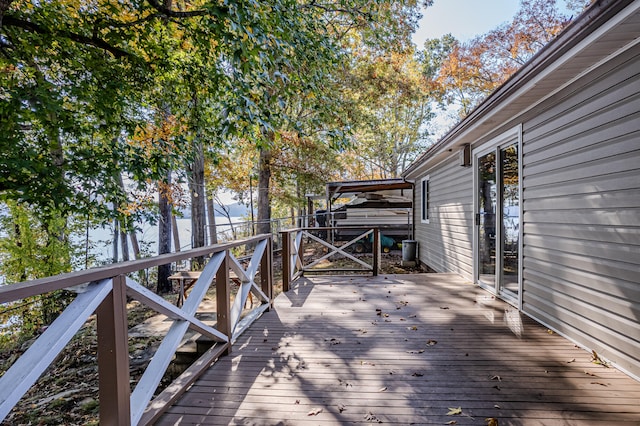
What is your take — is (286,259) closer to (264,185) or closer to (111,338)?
(111,338)

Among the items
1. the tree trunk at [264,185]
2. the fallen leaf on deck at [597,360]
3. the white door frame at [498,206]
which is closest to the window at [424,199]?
the white door frame at [498,206]

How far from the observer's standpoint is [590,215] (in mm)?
2619

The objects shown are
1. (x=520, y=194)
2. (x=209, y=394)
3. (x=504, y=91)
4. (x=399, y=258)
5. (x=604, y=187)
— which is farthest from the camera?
(x=399, y=258)

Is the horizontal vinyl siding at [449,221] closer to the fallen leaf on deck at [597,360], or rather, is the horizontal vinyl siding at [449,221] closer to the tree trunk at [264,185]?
the fallen leaf on deck at [597,360]

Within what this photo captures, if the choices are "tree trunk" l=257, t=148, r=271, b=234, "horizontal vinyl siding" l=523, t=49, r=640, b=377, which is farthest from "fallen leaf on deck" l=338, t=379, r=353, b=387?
"tree trunk" l=257, t=148, r=271, b=234

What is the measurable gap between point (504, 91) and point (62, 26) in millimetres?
5272

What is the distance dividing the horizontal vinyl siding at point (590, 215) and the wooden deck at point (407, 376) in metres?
0.29

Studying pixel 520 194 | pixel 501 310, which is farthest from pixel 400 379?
pixel 520 194

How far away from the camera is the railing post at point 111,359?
146cm

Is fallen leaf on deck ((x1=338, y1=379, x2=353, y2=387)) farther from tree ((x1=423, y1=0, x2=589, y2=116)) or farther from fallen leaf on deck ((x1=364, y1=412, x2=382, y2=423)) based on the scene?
tree ((x1=423, y1=0, x2=589, y2=116))

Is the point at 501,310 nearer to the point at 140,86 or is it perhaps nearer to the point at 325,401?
the point at 325,401

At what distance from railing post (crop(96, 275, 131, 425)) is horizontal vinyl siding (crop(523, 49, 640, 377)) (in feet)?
11.1

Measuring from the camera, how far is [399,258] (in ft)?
33.6

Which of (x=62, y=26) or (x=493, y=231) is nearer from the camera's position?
(x=62, y=26)
